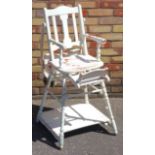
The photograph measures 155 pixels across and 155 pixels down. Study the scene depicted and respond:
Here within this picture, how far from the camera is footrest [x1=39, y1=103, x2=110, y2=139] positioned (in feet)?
8.91

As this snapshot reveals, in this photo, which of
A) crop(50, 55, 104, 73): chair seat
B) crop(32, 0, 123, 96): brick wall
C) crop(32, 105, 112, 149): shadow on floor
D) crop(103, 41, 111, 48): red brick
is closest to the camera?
crop(50, 55, 104, 73): chair seat

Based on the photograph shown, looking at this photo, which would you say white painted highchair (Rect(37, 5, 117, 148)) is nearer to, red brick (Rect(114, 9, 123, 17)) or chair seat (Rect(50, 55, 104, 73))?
chair seat (Rect(50, 55, 104, 73))

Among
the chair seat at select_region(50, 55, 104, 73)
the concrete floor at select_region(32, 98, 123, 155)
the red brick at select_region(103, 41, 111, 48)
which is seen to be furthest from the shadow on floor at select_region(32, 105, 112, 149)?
the red brick at select_region(103, 41, 111, 48)

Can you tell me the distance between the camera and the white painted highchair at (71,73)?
8.25ft

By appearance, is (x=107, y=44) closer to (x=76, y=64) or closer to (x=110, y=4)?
(x=110, y=4)

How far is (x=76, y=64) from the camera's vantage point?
2600mm

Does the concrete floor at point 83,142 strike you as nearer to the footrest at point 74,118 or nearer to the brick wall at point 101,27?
the footrest at point 74,118

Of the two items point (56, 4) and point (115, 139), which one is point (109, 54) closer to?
point (56, 4)

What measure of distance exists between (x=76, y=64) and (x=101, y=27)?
0.75 m

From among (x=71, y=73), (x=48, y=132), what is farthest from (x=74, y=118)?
(x=71, y=73)

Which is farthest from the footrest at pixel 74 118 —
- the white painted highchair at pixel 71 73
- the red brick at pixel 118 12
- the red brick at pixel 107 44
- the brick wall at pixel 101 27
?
the red brick at pixel 118 12

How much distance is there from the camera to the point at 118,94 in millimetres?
3422

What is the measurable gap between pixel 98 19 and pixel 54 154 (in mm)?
1385

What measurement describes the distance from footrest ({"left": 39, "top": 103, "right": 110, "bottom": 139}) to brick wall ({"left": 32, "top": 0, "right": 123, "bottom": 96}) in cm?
44
